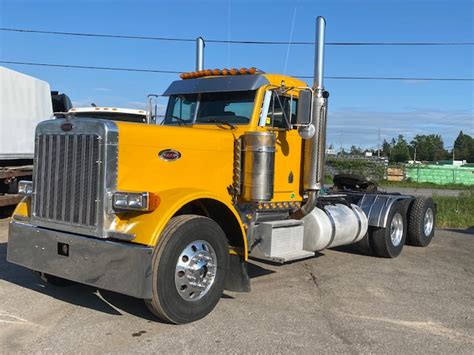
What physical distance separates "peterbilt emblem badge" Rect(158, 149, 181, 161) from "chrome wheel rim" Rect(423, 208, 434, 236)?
21.3 feet

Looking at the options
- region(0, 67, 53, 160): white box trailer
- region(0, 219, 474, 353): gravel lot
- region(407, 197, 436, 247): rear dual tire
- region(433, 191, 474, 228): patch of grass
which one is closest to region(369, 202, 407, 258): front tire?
region(407, 197, 436, 247): rear dual tire

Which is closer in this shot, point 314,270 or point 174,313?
point 174,313

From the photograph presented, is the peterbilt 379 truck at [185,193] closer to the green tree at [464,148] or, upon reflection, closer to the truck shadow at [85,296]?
the truck shadow at [85,296]

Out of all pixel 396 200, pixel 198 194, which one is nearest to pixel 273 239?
pixel 198 194

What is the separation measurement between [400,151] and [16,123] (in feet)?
393

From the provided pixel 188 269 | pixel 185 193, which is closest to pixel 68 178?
A: pixel 185 193

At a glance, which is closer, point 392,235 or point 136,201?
point 136,201

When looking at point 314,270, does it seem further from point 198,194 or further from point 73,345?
point 73,345

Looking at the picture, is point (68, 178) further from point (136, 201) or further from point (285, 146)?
point (285, 146)

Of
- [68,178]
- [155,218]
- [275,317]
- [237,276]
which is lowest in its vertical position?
[275,317]

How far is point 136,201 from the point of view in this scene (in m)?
4.75

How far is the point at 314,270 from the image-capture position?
306 inches

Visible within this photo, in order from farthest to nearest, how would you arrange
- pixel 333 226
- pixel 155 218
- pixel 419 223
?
pixel 419 223 < pixel 333 226 < pixel 155 218

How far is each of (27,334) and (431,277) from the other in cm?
548
